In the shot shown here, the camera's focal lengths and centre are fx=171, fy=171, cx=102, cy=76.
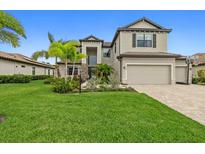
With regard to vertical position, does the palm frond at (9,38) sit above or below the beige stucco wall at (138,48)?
below

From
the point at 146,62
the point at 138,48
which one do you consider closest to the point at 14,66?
the point at 138,48

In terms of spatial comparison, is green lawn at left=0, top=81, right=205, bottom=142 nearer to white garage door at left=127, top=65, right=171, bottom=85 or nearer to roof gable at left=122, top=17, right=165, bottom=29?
white garage door at left=127, top=65, right=171, bottom=85

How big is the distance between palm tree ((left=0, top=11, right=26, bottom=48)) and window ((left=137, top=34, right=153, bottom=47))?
16191 mm

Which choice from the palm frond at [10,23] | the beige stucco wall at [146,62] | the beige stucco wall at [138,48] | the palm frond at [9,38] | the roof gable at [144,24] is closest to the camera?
the palm frond at [10,23]

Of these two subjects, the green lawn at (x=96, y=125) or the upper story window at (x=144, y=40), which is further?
the upper story window at (x=144, y=40)

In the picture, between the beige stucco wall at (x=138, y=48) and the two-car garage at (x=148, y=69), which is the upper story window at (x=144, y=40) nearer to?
the beige stucco wall at (x=138, y=48)

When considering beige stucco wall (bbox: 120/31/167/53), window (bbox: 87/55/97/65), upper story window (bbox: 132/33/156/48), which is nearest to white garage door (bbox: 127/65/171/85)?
beige stucco wall (bbox: 120/31/167/53)

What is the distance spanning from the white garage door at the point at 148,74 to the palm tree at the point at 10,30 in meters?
14.2

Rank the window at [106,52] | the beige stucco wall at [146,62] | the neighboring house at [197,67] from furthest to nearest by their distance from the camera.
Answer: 1. the window at [106,52]
2. the neighboring house at [197,67]
3. the beige stucco wall at [146,62]

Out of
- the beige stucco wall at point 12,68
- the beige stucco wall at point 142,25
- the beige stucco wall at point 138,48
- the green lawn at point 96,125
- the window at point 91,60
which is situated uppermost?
the beige stucco wall at point 142,25

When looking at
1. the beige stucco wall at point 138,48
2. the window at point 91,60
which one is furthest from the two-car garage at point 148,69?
the window at point 91,60

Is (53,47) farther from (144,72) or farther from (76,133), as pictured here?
(76,133)

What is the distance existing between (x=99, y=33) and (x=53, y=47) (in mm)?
15257

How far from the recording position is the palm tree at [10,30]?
5581 mm
